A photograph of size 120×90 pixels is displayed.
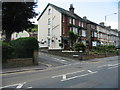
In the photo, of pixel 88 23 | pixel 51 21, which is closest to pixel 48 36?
pixel 51 21

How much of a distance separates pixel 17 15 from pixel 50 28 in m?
21.6

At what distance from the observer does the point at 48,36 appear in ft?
136

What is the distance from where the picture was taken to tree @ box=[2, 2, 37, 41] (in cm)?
1991

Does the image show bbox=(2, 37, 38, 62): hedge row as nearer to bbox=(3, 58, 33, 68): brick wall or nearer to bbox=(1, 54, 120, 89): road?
bbox=(3, 58, 33, 68): brick wall

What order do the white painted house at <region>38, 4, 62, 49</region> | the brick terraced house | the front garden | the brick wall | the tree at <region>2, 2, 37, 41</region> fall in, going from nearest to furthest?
the brick wall < the front garden < the tree at <region>2, 2, 37, 41</region> < the brick terraced house < the white painted house at <region>38, 4, 62, 49</region>

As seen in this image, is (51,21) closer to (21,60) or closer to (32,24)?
(32,24)

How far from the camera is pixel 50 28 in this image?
41.4 meters

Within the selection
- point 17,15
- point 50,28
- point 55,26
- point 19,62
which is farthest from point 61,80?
point 50,28

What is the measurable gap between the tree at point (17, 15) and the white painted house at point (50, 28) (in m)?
16.7

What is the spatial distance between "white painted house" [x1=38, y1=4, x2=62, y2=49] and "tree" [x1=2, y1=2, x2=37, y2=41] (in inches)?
656

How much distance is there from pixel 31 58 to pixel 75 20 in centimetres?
2800

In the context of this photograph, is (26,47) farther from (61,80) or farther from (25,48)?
(61,80)

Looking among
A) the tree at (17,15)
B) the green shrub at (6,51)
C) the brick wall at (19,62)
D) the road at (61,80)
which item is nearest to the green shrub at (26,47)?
the brick wall at (19,62)

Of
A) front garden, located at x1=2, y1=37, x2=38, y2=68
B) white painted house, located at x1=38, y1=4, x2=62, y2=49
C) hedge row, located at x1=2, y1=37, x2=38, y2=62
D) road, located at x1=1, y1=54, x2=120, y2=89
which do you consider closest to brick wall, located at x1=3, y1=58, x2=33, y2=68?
front garden, located at x1=2, y1=37, x2=38, y2=68
